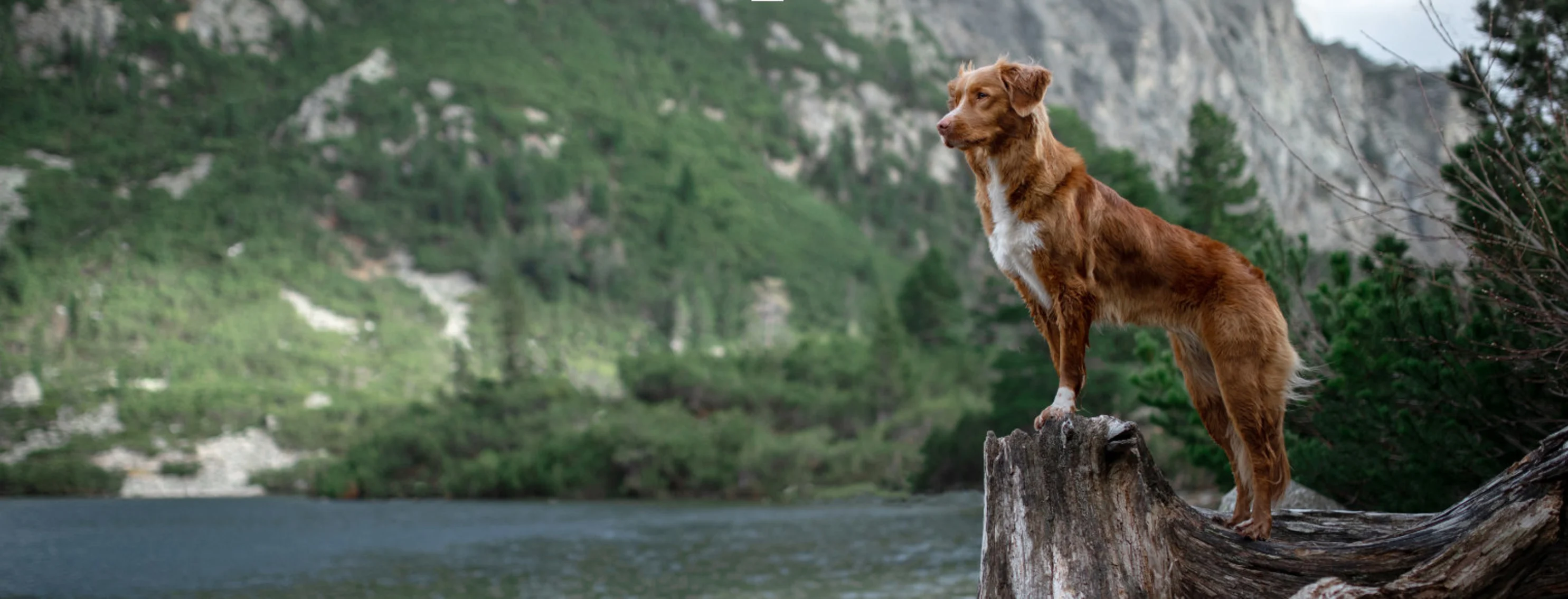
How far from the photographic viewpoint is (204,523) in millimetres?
76000

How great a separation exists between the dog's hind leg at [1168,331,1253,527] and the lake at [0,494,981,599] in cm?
2887

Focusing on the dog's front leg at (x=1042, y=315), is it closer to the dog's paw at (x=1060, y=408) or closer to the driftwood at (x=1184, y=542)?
the dog's paw at (x=1060, y=408)

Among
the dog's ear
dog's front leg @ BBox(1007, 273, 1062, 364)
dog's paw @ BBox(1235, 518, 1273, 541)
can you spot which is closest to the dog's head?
the dog's ear

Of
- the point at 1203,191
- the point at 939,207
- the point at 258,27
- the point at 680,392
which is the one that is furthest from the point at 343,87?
the point at 1203,191

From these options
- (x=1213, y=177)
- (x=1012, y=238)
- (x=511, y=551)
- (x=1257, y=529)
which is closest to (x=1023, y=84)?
(x=1012, y=238)

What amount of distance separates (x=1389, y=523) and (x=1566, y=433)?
1.39m

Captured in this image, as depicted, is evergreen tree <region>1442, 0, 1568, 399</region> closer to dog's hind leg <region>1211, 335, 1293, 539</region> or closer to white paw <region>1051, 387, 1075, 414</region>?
dog's hind leg <region>1211, 335, 1293, 539</region>

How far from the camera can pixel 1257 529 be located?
7.24m

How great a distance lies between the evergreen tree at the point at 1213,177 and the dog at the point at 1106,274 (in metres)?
43.8

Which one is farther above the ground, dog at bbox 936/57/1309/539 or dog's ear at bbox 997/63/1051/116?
dog's ear at bbox 997/63/1051/116

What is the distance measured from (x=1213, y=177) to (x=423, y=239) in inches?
4648

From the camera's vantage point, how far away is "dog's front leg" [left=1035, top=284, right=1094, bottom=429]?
6.68m

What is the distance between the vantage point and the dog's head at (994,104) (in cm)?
666

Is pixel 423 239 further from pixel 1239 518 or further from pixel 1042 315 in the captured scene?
pixel 1239 518
